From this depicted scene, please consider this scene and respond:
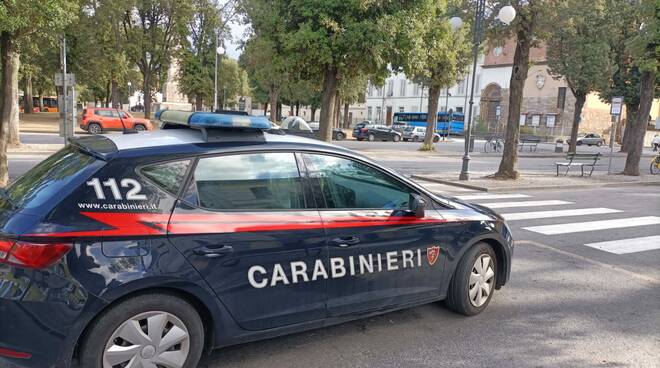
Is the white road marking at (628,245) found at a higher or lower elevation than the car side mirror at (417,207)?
lower

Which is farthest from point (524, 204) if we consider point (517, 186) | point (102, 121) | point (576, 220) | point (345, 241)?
point (102, 121)

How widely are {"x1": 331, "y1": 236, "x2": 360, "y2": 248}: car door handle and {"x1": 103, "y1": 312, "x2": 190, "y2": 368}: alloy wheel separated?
45.4 inches

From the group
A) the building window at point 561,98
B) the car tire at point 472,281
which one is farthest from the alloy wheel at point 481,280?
the building window at point 561,98

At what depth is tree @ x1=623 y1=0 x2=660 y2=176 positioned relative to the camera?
54.7 ft


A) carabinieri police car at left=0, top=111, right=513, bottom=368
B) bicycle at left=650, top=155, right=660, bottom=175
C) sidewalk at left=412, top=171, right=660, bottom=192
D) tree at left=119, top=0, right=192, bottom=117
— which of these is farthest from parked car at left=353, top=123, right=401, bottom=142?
carabinieri police car at left=0, top=111, right=513, bottom=368

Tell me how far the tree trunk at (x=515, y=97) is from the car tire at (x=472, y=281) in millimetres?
11751

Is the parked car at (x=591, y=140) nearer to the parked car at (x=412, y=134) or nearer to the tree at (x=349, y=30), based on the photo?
the parked car at (x=412, y=134)

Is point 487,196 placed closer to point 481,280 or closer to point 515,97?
point 515,97

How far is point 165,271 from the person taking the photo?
2.87 metres

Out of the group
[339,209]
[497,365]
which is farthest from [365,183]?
[497,365]

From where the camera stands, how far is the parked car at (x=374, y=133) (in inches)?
1641

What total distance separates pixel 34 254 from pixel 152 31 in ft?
126

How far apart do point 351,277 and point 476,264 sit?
143cm

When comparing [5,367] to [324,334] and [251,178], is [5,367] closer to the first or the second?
[251,178]
